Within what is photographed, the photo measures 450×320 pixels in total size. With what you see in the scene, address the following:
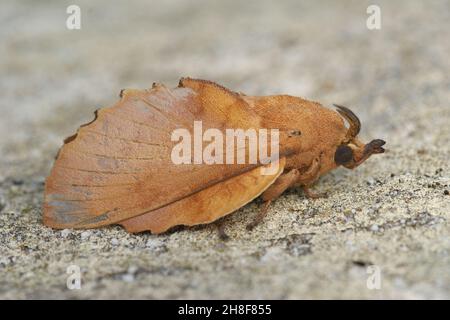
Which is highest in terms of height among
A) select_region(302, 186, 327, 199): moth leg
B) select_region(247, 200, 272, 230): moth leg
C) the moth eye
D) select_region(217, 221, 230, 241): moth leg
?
the moth eye

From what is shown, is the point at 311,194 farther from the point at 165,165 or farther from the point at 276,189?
the point at 165,165

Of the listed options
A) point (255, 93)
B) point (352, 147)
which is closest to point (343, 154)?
point (352, 147)

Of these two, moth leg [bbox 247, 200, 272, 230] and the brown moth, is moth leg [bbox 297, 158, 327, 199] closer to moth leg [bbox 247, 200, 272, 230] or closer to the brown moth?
the brown moth

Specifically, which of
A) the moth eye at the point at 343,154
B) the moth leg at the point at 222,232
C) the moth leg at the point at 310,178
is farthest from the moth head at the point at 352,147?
the moth leg at the point at 222,232

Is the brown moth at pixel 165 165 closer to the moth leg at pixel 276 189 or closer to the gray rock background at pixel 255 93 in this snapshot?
the moth leg at pixel 276 189

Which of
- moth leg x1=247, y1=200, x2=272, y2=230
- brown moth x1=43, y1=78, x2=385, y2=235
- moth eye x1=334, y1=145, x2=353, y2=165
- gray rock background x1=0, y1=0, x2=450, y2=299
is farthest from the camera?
moth eye x1=334, y1=145, x2=353, y2=165

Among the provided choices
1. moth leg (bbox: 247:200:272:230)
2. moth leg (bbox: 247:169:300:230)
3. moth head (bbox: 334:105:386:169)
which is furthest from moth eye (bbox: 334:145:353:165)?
moth leg (bbox: 247:200:272:230)
